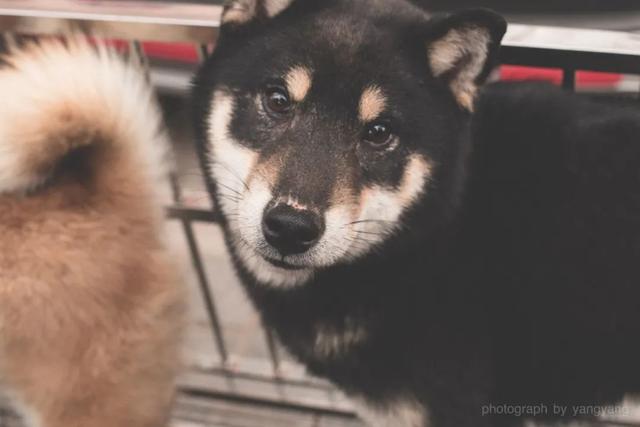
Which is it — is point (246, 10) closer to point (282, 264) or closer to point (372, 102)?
point (372, 102)

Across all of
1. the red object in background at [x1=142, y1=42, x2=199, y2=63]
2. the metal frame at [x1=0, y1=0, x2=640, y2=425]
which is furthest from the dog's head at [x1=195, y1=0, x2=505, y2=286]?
the red object in background at [x1=142, y1=42, x2=199, y2=63]

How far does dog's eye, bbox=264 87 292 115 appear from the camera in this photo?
125 centimetres

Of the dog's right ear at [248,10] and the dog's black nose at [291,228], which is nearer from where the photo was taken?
the dog's black nose at [291,228]

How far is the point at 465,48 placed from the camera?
3.97ft

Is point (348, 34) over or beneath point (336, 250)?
over

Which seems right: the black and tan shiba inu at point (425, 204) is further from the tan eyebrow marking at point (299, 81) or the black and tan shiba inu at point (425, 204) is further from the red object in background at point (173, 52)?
the red object in background at point (173, 52)

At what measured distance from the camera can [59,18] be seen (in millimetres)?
1440

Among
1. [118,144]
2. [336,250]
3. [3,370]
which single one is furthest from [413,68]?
[3,370]

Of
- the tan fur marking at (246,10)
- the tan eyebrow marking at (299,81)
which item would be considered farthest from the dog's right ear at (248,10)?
the tan eyebrow marking at (299,81)

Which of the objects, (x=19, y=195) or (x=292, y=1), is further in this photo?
(x=19, y=195)

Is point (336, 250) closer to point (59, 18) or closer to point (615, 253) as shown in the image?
point (615, 253)

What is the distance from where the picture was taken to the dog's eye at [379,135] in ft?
4.07

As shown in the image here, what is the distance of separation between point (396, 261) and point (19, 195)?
80 cm

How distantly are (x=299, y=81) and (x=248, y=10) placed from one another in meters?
0.19
